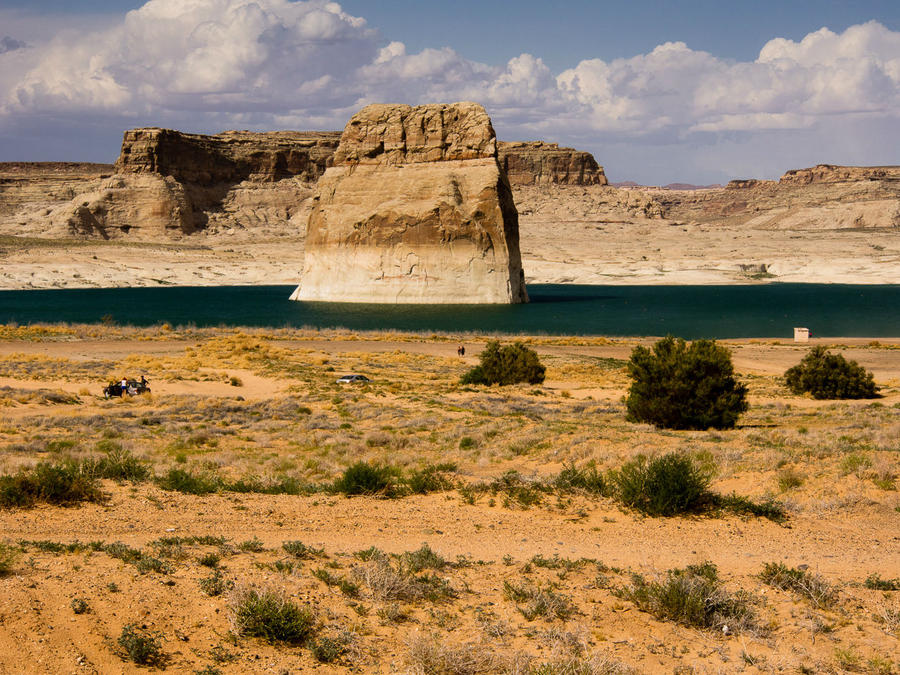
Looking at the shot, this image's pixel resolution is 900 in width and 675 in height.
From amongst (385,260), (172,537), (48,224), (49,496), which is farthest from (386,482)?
(48,224)

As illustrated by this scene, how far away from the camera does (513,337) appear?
159ft

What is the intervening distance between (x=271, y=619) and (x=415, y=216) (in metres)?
66.4

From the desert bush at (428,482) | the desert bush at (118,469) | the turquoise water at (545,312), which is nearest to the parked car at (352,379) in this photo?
the desert bush at (428,482)

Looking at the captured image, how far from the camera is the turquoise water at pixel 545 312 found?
5638 centimetres

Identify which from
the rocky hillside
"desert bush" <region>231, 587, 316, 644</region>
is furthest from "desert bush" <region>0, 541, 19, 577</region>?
the rocky hillside

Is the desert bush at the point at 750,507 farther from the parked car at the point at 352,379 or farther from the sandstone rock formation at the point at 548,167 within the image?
the sandstone rock formation at the point at 548,167

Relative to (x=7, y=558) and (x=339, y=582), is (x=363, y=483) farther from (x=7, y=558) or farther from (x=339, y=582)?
(x=7, y=558)

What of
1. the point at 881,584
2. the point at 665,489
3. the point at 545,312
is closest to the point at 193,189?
the point at 545,312

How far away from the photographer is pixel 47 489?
983cm

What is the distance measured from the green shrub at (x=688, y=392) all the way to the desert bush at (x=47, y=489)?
501 inches

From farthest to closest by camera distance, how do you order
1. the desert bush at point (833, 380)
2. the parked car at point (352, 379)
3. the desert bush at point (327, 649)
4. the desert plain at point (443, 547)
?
1. the parked car at point (352, 379)
2. the desert bush at point (833, 380)
3. the desert plain at point (443, 547)
4. the desert bush at point (327, 649)

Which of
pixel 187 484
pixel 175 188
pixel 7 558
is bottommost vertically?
pixel 187 484

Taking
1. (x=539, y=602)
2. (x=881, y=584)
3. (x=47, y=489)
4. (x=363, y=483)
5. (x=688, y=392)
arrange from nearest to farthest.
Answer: (x=539, y=602)
(x=881, y=584)
(x=47, y=489)
(x=363, y=483)
(x=688, y=392)

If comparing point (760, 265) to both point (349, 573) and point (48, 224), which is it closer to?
point (48, 224)
